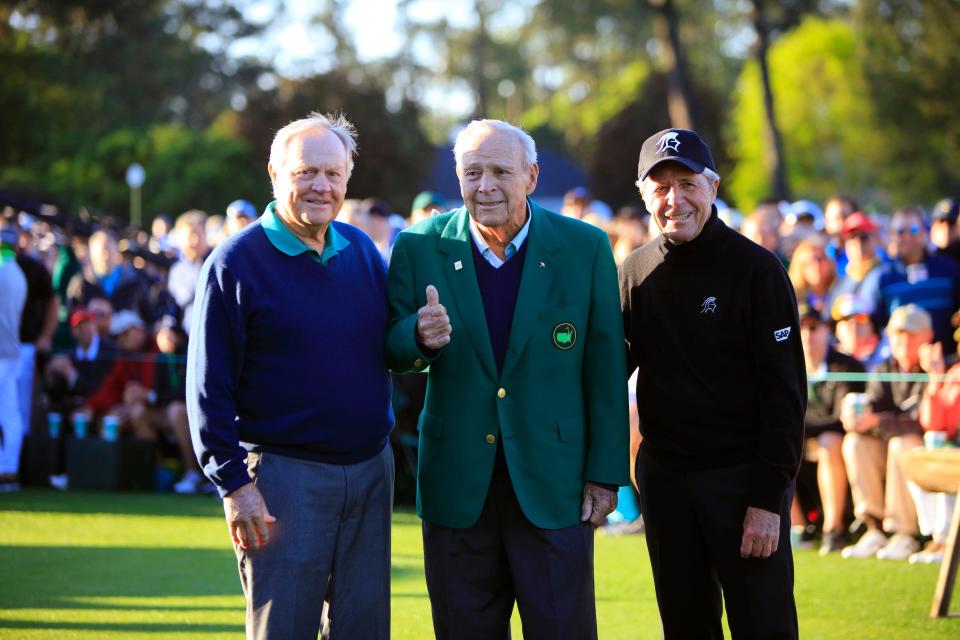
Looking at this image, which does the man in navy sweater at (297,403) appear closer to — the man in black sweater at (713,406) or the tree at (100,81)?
the man in black sweater at (713,406)

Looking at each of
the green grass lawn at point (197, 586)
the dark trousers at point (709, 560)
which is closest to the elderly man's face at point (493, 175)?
the dark trousers at point (709, 560)

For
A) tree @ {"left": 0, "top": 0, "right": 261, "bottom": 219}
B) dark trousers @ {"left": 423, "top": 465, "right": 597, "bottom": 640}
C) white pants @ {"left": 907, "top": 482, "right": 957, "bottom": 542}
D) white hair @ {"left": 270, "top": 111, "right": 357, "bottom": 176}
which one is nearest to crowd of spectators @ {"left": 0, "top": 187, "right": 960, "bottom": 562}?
white pants @ {"left": 907, "top": 482, "right": 957, "bottom": 542}

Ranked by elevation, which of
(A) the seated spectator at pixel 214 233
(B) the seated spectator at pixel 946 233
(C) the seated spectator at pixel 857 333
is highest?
(A) the seated spectator at pixel 214 233

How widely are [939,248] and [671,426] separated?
7374mm

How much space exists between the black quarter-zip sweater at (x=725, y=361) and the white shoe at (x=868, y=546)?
180 inches

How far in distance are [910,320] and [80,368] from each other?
26.1 feet

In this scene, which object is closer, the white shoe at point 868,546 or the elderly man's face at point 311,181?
the elderly man's face at point 311,181

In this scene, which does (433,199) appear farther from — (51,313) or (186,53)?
(186,53)

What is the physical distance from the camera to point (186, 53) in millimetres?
55406

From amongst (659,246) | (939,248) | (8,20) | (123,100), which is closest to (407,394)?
(939,248)

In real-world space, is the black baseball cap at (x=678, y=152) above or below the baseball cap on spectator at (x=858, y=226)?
below

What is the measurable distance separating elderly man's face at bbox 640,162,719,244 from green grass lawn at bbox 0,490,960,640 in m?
2.76

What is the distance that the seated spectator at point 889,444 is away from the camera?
8.77 m

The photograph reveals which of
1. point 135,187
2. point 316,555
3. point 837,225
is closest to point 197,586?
point 316,555
